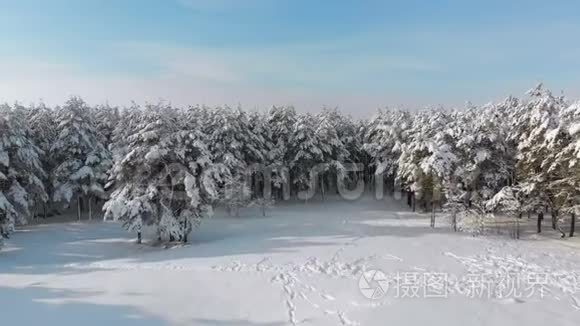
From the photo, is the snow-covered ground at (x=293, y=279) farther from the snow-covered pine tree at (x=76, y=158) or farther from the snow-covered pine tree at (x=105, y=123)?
the snow-covered pine tree at (x=105, y=123)

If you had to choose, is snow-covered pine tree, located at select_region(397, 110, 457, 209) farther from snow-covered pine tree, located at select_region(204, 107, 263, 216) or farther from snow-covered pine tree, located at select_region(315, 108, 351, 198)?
snow-covered pine tree, located at select_region(204, 107, 263, 216)

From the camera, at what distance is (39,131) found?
3269 cm

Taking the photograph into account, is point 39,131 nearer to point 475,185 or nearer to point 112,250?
point 112,250

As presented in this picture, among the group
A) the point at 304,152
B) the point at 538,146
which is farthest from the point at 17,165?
the point at 538,146

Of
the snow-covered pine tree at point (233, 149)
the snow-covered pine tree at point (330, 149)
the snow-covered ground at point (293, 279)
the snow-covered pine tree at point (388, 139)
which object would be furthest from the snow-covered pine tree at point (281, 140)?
the snow-covered ground at point (293, 279)

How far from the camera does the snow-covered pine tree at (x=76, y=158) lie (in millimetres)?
29359

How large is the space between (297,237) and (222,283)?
9.84 m

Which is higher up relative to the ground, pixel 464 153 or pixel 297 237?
pixel 464 153

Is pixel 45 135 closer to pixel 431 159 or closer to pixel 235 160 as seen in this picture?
pixel 235 160

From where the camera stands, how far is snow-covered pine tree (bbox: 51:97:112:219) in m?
29.4

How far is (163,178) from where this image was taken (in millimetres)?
21734

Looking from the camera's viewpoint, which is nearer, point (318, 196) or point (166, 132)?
point (166, 132)

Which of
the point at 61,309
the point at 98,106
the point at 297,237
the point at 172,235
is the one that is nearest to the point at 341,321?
the point at 61,309

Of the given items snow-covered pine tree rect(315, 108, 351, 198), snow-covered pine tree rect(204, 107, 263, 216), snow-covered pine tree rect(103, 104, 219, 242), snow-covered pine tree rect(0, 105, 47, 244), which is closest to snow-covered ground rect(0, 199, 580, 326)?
snow-covered pine tree rect(103, 104, 219, 242)
